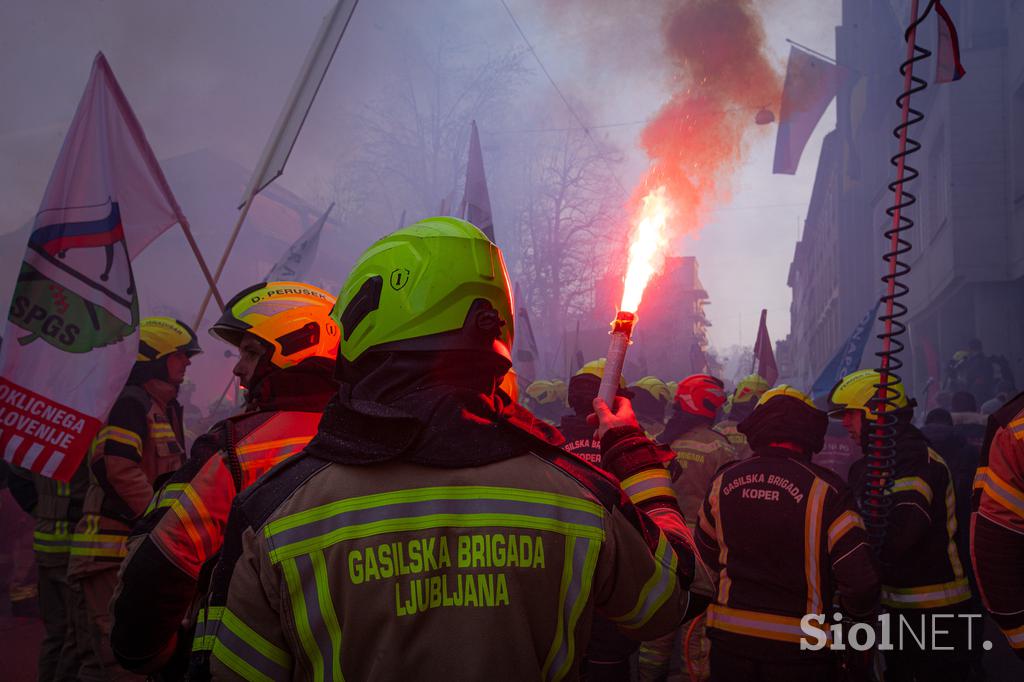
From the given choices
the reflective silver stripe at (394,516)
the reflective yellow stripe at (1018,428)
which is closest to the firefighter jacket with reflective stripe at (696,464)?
the reflective yellow stripe at (1018,428)

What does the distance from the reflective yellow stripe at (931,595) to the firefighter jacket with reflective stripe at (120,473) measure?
4796 millimetres

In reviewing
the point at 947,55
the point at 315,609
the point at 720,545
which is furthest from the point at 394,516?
the point at 947,55

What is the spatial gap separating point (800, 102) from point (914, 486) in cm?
1125

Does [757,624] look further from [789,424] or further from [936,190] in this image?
[936,190]

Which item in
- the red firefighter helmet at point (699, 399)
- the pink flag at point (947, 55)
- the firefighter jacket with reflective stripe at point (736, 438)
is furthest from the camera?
the firefighter jacket with reflective stripe at point (736, 438)

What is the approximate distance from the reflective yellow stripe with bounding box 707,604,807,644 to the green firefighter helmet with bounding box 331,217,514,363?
283 centimetres

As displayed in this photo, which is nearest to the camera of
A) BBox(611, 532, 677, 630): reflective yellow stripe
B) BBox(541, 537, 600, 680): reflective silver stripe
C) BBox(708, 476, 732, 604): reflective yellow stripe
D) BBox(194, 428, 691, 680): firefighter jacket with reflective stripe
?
BBox(194, 428, 691, 680): firefighter jacket with reflective stripe

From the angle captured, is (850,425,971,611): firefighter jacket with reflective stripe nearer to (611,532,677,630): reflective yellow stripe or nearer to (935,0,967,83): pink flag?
(935,0,967,83): pink flag

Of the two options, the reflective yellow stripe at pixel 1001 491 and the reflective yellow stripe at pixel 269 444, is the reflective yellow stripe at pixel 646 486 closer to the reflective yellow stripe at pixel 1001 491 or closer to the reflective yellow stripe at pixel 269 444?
the reflective yellow stripe at pixel 269 444

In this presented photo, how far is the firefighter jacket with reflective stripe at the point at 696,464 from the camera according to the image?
6.70 metres

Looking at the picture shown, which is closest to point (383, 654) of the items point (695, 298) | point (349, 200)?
point (695, 298)

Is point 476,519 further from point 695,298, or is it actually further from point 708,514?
point 695,298

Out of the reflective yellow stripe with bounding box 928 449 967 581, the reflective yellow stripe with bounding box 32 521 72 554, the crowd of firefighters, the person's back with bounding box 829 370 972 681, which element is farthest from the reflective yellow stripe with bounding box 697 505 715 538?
the reflective yellow stripe with bounding box 32 521 72 554

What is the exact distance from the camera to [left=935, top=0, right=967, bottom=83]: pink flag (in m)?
3.57
